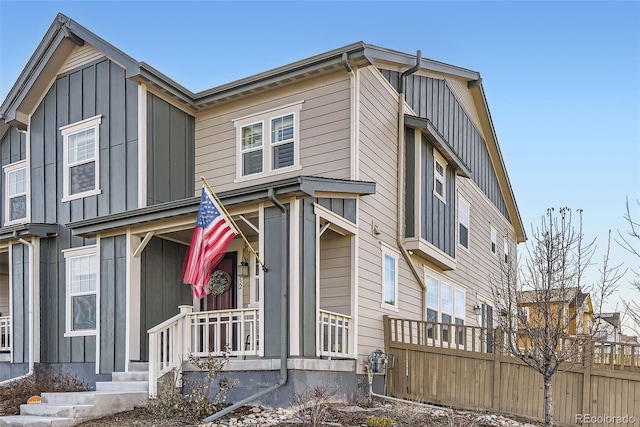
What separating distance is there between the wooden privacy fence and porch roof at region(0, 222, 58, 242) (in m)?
7.43

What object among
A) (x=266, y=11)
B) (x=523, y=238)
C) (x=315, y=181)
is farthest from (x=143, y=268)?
(x=523, y=238)

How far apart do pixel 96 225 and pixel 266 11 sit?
8577 millimetres

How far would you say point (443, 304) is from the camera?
15.7 metres

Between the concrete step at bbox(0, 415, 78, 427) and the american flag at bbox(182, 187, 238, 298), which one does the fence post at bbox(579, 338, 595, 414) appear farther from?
the concrete step at bbox(0, 415, 78, 427)

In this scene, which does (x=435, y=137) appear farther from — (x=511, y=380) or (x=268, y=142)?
(x=511, y=380)

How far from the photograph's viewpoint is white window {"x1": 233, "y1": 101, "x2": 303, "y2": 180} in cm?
1236

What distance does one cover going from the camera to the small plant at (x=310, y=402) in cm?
863

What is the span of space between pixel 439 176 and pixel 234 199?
630 centimetres

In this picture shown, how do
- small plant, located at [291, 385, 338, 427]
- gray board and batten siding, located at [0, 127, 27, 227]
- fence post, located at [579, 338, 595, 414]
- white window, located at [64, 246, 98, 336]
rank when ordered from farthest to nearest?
gray board and batten siding, located at [0, 127, 27, 227], white window, located at [64, 246, 98, 336], fence post, located at [579, 338, 595, 414], small plant, located at [291, 385, 338, 427]

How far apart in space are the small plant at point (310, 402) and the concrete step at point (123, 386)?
8.79 ft

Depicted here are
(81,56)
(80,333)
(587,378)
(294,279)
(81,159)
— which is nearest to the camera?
(294,279)

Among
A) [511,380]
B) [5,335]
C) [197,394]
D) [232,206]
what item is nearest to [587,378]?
[511,380]

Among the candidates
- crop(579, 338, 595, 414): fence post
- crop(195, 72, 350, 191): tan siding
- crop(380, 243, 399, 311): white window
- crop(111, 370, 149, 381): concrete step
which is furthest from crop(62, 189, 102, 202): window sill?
crop(579, 338, 595, 414): fence post

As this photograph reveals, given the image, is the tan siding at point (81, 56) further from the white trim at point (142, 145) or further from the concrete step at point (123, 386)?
the concrete step at point (123, 386)
